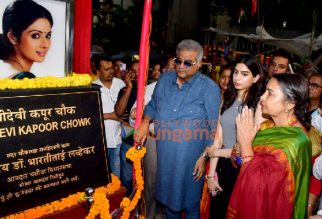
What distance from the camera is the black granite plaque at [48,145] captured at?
77.0 inches

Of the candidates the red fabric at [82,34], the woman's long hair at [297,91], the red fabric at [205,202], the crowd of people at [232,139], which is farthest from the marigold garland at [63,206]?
the woman's long hair at [297,91]

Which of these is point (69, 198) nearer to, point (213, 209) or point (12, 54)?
point (12, 54)

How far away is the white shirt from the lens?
4246 mm

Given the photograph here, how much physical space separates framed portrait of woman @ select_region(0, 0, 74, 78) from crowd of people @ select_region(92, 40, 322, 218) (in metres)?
0.83

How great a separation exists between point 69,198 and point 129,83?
204 centimetres

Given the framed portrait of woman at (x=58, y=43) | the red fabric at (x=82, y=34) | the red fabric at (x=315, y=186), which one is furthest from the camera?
the red fabric at (x=315, y=186)

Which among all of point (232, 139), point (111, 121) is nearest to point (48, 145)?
point (232, 139)

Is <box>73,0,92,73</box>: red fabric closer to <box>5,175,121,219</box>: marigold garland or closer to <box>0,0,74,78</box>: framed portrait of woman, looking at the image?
<box>0,0,74,78</box>: framed portrait of woman

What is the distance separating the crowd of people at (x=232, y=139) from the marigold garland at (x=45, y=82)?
615 mm

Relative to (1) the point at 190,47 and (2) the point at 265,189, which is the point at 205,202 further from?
(1) the point at 190,47

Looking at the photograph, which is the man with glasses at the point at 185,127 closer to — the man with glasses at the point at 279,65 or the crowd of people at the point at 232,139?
the crowd of people at the point at 232,139

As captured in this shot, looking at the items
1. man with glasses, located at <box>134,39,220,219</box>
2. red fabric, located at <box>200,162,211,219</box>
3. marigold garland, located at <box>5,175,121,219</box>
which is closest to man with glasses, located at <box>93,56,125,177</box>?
man with glasses, located at <box>134,39,220,219</box>

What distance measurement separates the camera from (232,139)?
2.98 m

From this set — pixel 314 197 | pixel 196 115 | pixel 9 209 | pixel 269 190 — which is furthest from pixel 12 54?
pixel 314 197
